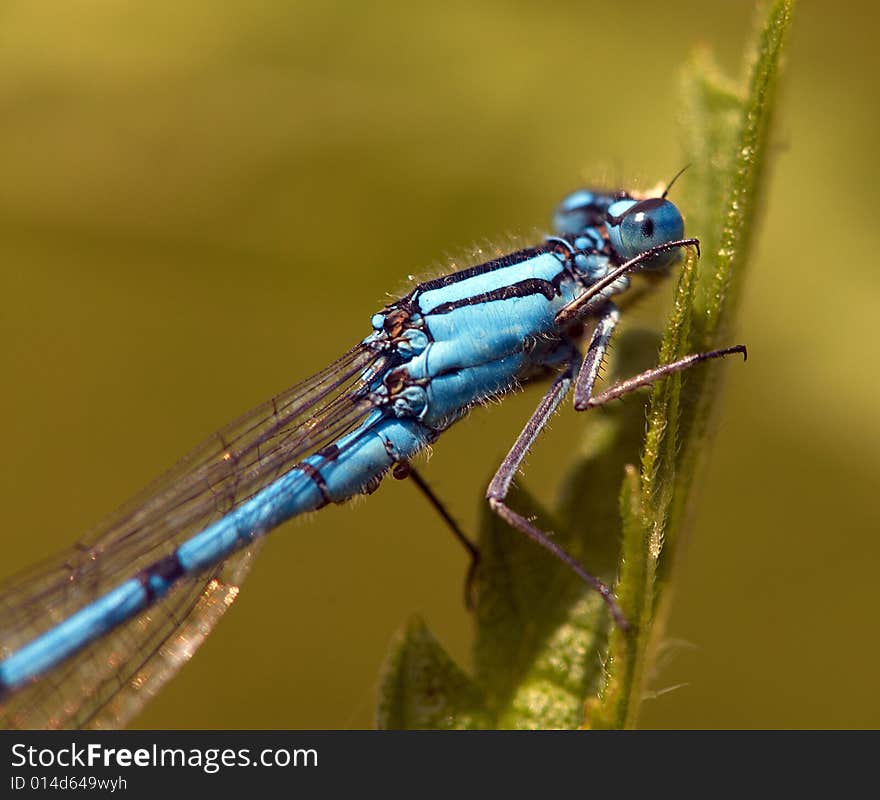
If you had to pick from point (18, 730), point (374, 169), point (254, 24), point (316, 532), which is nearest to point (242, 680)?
point (316, 532)

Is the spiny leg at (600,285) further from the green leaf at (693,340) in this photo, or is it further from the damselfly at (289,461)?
the green leaf at (693,340)

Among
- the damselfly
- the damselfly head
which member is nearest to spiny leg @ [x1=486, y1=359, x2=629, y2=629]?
the damselfly

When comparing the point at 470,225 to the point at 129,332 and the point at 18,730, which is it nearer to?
the point at 129,332

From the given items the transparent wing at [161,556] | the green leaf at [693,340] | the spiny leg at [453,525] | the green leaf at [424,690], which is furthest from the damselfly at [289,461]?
the green leaf at [424,690]

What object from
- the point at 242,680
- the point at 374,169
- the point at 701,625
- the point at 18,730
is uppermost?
the point at 374,169

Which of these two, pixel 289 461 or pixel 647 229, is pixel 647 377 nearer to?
pixel 647 229

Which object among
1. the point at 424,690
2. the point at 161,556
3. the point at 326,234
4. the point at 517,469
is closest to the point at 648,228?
the point at 517,469
